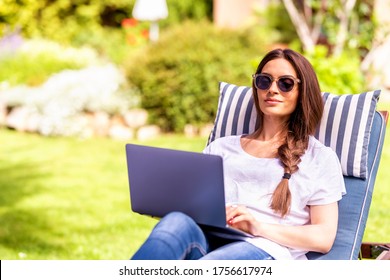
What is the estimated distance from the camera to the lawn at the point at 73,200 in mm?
5301

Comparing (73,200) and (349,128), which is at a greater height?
(349,128)

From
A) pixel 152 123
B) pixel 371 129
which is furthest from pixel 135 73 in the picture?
pixel 371 129

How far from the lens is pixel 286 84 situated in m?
3.26

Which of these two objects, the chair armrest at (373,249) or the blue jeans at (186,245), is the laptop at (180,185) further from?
the chair armrest at (373,249)

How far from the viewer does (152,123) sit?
930 centimetres

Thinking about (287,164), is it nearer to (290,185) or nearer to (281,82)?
(290,185)

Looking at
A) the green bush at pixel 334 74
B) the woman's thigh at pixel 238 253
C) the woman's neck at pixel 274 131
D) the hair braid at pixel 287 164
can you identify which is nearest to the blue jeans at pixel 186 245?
the woman's thigh at pixel 238 253

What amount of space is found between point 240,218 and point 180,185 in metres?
0.27

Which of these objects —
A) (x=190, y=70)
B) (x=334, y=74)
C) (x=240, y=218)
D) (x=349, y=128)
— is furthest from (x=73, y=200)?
(x=240, y=218)

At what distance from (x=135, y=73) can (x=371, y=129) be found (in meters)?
5.81

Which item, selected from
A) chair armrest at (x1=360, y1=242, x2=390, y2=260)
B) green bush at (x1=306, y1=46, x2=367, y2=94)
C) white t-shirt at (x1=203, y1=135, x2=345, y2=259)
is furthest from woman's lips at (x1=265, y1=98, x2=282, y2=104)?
green bush at (x1=306, y1=46, x2=367, y2=94)

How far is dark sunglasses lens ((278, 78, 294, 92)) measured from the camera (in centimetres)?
325

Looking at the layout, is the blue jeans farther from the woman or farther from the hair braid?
the hair braid
